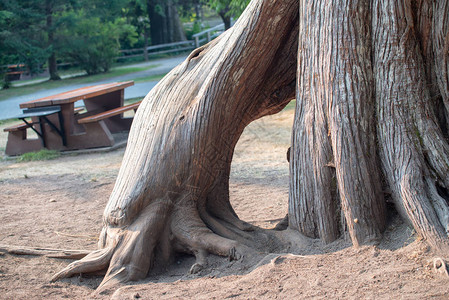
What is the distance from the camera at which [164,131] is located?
3.74 m

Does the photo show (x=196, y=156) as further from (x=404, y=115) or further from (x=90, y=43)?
(x=90, y=43)

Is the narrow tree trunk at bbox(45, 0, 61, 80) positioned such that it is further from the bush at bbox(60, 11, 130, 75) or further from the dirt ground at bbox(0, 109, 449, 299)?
the dirt ground at bbox(0, 109, 449, 299)

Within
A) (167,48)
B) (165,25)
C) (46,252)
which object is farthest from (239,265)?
(165,25)

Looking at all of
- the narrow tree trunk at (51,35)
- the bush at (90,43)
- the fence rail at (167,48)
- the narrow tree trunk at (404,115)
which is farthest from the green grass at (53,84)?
the narrow tree trunk at (404,115)

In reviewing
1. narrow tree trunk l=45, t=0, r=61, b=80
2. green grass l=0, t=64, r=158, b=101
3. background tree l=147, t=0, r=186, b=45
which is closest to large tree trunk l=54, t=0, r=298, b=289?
green grass l=0, t=64, r=158, b=101

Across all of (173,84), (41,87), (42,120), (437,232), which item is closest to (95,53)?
(41,87)

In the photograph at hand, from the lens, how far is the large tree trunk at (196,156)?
11.4ft

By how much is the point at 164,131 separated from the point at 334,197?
1360 millimetres

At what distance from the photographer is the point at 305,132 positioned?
3463 millimetres

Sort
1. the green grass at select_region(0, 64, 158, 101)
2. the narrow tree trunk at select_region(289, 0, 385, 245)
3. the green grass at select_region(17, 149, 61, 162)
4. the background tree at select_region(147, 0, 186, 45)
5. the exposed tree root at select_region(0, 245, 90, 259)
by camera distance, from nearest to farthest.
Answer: the narrow tree trunk at select_region(289, 0, 385, 245), the exposed tree root at select_region(0, 245, 90, 259), the green grass at select_region(17, 149, 61, 162), the green grass at select_region(0, 64, 158, 101), the background tree at select_region(147, 0, 186, 45)

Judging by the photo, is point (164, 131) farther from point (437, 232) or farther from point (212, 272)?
point (437, 232)

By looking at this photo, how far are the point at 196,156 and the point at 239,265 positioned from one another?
89 cm

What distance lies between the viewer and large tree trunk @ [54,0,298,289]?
3482 millimetres

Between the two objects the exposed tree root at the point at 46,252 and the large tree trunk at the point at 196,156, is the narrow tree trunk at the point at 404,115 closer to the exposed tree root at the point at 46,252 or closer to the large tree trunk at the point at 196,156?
the large tree trunk at the point at 196,156
